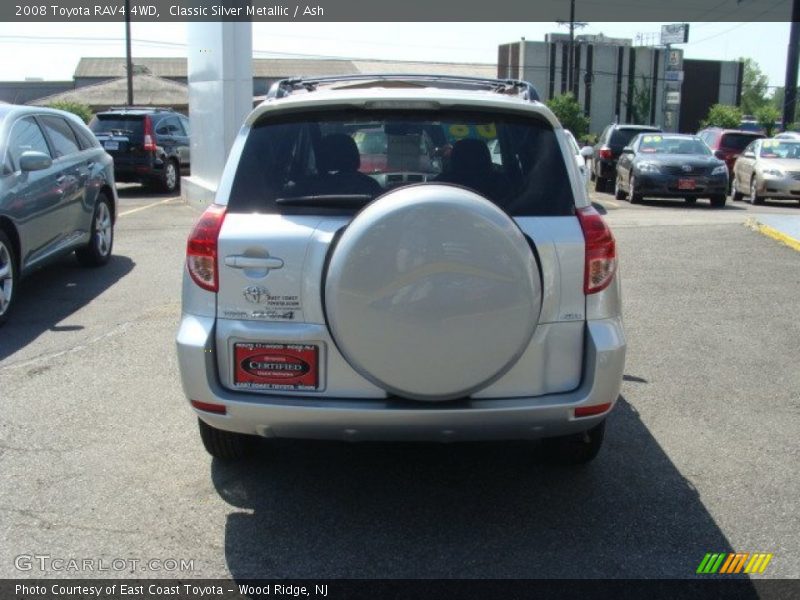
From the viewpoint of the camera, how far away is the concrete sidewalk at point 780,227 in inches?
464

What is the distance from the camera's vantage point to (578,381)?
392 centimetres

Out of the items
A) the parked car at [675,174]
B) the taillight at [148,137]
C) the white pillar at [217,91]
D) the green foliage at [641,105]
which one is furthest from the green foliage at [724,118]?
the white pillar at [217,91]

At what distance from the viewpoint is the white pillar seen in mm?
15820

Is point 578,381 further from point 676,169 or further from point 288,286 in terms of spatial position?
point 676,169

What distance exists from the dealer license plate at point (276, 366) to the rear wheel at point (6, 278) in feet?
14.4

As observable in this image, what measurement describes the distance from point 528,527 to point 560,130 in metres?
1.77

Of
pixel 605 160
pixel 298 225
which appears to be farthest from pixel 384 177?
pixel 605 160

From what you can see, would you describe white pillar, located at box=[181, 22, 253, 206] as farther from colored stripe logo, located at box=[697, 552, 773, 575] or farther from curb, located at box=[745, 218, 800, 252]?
colored stripe logo, located at box=[697, 552, 773, 575]

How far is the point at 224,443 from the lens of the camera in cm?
450

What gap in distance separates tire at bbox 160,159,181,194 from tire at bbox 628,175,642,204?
9.80 metres

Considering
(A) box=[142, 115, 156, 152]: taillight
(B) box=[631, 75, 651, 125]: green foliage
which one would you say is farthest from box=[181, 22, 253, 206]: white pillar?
(B) box=[631, 75, 651, 125]: green foliage

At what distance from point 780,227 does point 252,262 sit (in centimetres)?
1081

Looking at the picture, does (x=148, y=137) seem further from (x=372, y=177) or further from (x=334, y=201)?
(x=334, y=201)

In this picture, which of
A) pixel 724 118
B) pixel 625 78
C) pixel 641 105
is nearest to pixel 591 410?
pixel 724 118
